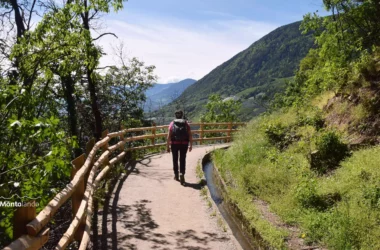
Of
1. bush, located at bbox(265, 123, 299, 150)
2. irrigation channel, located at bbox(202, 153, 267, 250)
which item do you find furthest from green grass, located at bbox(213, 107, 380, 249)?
bush, located at bbox(265, 123, 299, 150)

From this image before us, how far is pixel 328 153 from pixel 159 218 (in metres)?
4.56

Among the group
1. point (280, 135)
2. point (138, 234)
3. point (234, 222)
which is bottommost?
point (234, 222)

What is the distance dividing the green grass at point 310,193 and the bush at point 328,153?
0.26 meters

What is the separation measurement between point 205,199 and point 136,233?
2.38 metres

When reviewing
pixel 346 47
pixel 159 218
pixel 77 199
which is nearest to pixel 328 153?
pixel 159 218

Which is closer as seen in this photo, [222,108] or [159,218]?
[159,218]

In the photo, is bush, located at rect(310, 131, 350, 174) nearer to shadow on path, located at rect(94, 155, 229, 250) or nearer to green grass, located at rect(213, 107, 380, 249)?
green grass, located at rect(213, 107, 380, 249)

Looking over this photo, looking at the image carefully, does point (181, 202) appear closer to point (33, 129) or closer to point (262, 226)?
point (262, 226)

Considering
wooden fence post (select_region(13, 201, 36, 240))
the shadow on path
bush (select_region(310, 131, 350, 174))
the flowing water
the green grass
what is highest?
wooden fence post (select_region(13, 201, 36, 240))

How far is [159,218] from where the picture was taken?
269 inches

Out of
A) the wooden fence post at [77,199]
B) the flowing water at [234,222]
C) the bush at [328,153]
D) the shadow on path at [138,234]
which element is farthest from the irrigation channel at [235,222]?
the wooden fence post at [77,199]

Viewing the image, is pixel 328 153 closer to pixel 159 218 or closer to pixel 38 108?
pixel 159 218

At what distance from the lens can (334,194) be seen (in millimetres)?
6578

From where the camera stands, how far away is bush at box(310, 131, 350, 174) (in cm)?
836
